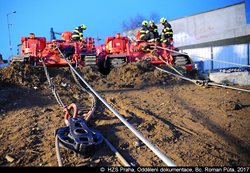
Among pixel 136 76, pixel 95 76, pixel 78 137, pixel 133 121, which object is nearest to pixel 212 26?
pixel 136 76

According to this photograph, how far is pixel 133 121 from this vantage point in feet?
16.2

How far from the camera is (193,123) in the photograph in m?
4.92

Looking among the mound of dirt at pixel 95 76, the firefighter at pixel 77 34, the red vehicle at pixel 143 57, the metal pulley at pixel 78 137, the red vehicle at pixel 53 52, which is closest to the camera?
the metal pulley at pixel 78 137

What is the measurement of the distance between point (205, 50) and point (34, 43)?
11.7m

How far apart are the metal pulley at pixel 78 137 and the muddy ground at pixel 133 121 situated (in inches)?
4.9

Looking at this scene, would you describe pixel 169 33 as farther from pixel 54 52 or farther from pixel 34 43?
pixel 34 43

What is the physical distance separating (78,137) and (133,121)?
1580 mm

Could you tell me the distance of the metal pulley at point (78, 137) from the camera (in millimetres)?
3508

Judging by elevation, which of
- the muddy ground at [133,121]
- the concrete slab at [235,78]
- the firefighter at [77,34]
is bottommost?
the muddy ground at [133,121]

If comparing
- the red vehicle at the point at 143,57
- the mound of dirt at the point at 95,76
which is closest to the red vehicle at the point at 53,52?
the red vehicle at the point at 143,57

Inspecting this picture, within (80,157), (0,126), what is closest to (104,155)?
(80,157)

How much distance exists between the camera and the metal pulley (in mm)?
3508

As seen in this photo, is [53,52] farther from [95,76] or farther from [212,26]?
[212,26]

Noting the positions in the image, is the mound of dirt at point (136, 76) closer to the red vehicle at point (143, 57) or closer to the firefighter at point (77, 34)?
the red vehicle at point (143, 57)
